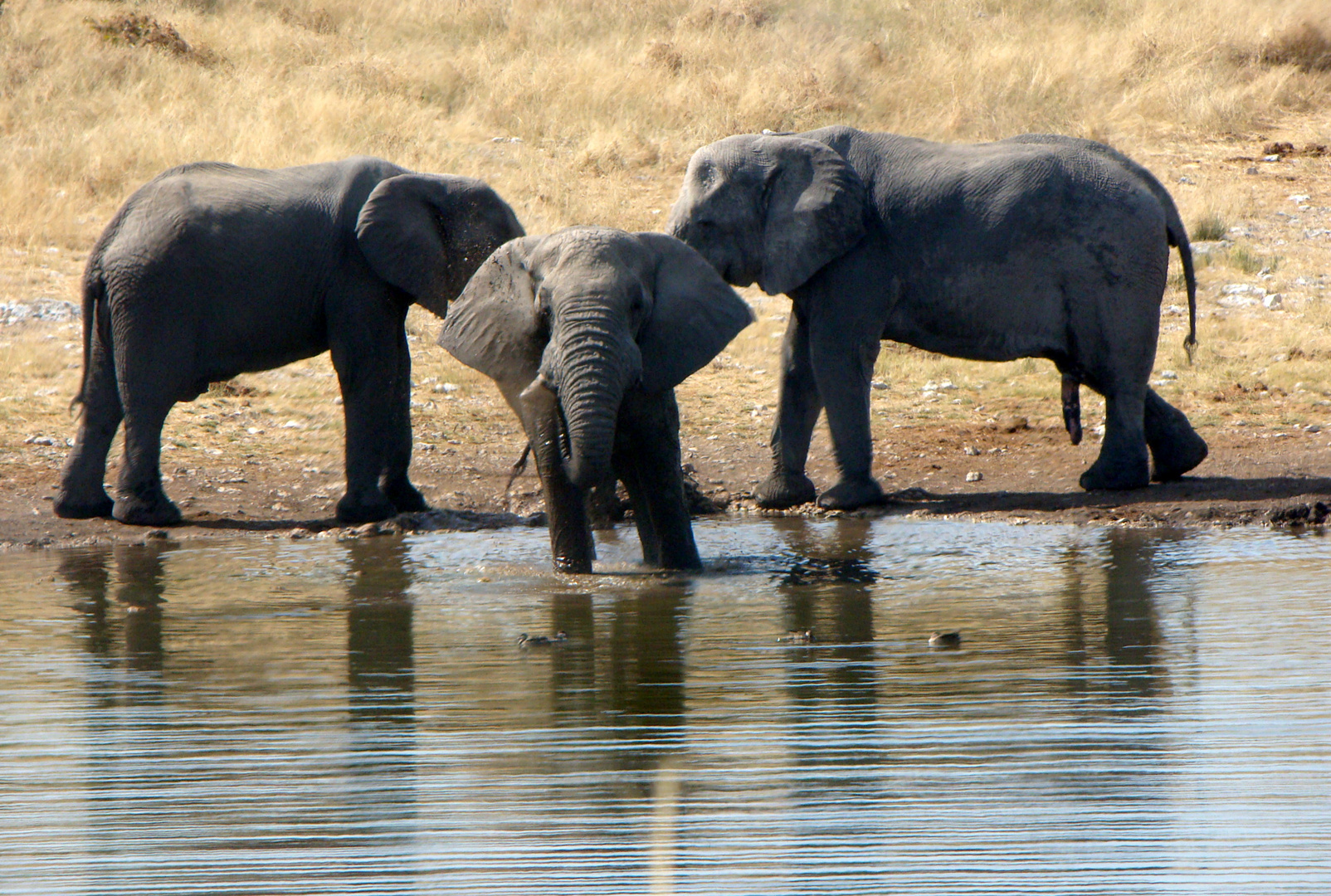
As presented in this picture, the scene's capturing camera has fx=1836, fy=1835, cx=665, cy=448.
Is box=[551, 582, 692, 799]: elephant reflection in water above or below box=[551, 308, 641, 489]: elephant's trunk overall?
below

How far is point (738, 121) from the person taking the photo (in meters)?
18.4

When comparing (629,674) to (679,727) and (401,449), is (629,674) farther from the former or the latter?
(401,449)

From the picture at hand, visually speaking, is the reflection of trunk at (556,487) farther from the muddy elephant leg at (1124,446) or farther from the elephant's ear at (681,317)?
A: the muddy elephant leg at (1124,446)


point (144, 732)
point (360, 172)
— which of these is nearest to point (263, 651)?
point (144, 732)

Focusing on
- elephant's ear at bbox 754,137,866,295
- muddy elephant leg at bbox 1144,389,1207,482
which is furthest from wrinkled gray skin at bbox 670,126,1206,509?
muddy elephant leg at bbox 1144,389,1207,482

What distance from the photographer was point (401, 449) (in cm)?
939

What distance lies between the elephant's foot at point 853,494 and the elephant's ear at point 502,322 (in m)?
2.54

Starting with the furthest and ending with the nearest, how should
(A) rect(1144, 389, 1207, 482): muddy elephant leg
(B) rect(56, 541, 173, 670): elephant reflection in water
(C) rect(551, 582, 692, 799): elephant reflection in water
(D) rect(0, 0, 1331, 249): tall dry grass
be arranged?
(D) rect(0, 0, 1331, 249): tall dry grass, (A) rect(1144, 389, 1207, 482): muddy elephant leg, (B) rect(56, 541, 173, 670): elephant reflection in water, (C) rect(551, 582, 692, 799): elephant reflection in water

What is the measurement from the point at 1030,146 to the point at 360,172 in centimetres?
343

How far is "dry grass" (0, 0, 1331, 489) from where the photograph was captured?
12078 millimetres

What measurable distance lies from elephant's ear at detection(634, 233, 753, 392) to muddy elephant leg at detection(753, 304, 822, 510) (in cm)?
224

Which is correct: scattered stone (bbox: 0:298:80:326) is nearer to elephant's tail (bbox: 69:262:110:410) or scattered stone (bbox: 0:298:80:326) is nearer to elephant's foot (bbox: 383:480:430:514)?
elephant's tail (bbox: 69:262:110:410)

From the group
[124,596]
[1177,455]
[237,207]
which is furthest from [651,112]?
[124,596]

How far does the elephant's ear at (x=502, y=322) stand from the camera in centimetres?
710
